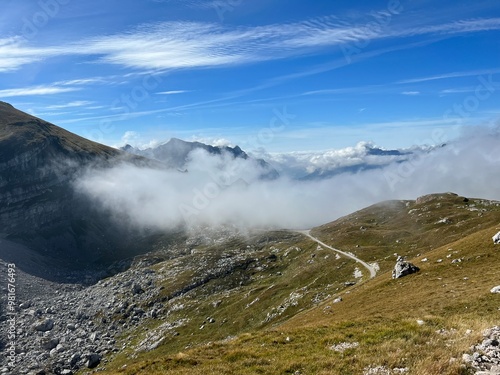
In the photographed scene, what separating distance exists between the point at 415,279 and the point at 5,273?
209334 millimetres

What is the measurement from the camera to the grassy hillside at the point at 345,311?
19656 mm

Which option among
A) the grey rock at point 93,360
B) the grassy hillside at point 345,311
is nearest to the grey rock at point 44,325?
the grassy hillside at point 345,311

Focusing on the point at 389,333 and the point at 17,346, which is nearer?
the point at 389,333

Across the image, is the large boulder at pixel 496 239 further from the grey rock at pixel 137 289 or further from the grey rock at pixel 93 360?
the grey rock at pixel 137 289

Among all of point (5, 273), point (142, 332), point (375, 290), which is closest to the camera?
point (375, 290)

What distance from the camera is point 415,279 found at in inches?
2410

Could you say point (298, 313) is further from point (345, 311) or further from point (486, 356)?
point (486, 356)

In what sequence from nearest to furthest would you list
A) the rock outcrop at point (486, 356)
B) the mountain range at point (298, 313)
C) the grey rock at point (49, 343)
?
the rock outcrop at point (486, 356)
the mountain range at point (298, 313)
the grey rock at point (49, 343)

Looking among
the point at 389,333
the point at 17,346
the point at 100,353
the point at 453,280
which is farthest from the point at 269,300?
the point at 389,333

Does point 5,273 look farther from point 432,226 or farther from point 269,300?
point 432,226

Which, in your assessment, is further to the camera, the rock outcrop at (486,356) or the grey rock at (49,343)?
the grey rock at (49,343)

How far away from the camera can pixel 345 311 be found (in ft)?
188

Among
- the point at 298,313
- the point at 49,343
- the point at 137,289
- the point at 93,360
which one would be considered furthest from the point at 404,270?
the point at 137,289

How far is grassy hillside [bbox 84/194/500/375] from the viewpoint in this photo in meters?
19.7
